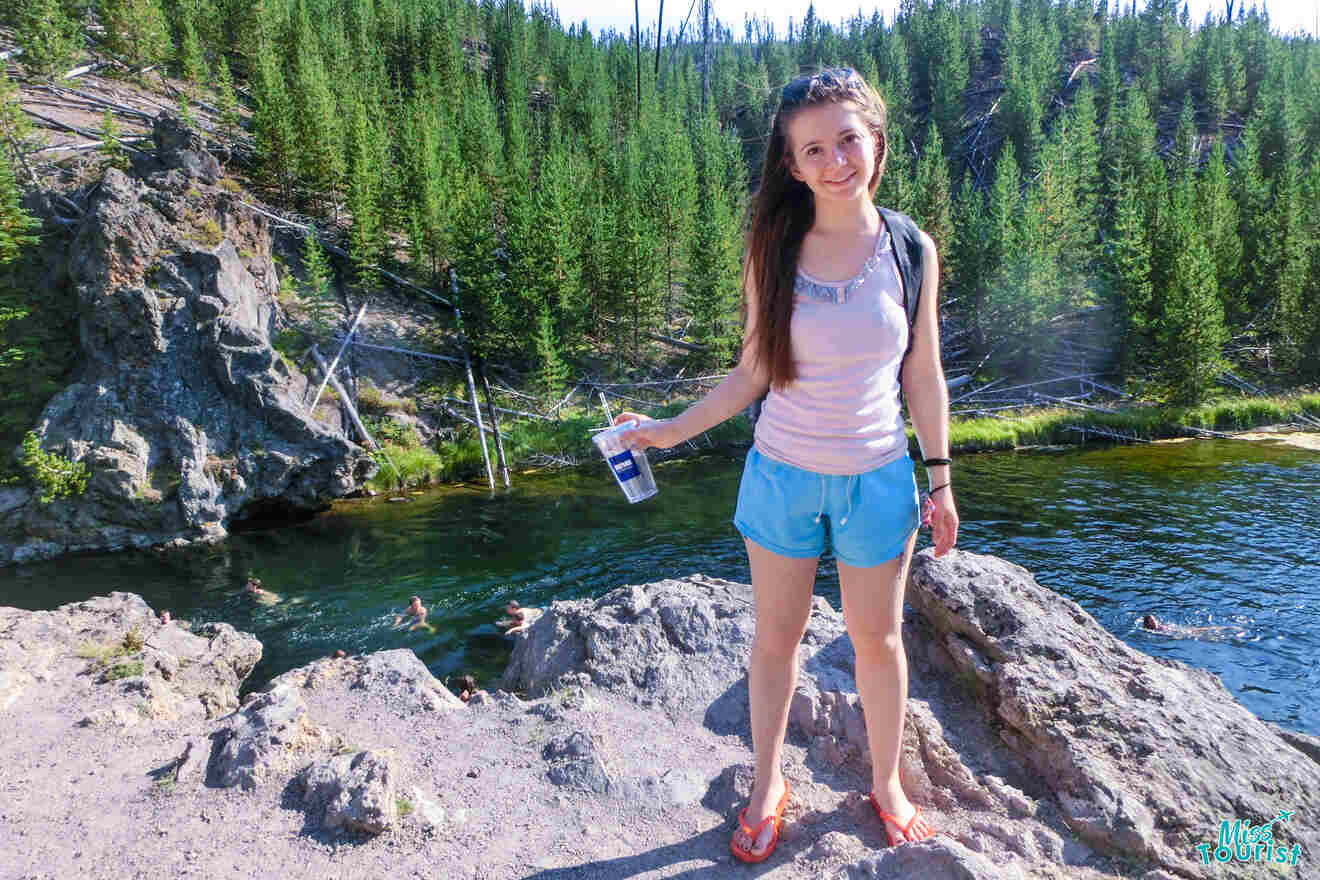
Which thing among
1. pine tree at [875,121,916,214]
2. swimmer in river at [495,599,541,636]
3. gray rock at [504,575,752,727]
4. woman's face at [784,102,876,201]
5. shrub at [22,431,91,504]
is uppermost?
pine tree at [875,121,916,214]

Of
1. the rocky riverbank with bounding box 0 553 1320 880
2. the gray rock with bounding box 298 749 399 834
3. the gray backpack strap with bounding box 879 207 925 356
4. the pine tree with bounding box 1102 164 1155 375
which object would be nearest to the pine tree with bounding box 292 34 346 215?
the rocky riverbank with bounding box 0 553 1320 880

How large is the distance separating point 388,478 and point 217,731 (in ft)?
68.9

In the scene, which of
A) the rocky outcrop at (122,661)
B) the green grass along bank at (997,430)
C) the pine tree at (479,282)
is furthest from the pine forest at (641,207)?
the rocky outcrop at (122,661)

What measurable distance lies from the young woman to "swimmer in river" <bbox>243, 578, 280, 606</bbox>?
1483 cm

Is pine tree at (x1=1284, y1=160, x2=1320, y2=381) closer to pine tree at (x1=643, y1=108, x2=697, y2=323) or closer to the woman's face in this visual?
pine tree at (x1=643, y1=108, x2=697, y2=323)

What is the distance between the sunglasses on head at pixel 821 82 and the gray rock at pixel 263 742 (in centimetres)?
467

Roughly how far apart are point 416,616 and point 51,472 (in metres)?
11.2

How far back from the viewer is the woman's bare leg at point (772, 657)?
349 centimetres

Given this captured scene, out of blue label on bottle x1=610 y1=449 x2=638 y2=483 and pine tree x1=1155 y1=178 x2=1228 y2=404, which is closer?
blue label on bottle x1=610 y1=449 x2=638 y2=483

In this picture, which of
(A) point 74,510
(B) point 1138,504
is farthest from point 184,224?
(B) point 1138,504

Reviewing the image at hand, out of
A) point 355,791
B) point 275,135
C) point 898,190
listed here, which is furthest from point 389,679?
point 898,190

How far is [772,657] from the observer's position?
3.65 m

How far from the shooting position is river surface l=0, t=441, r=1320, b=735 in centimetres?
1325

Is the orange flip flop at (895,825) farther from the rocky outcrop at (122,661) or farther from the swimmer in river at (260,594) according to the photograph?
the swimmer in river at (260,594)
